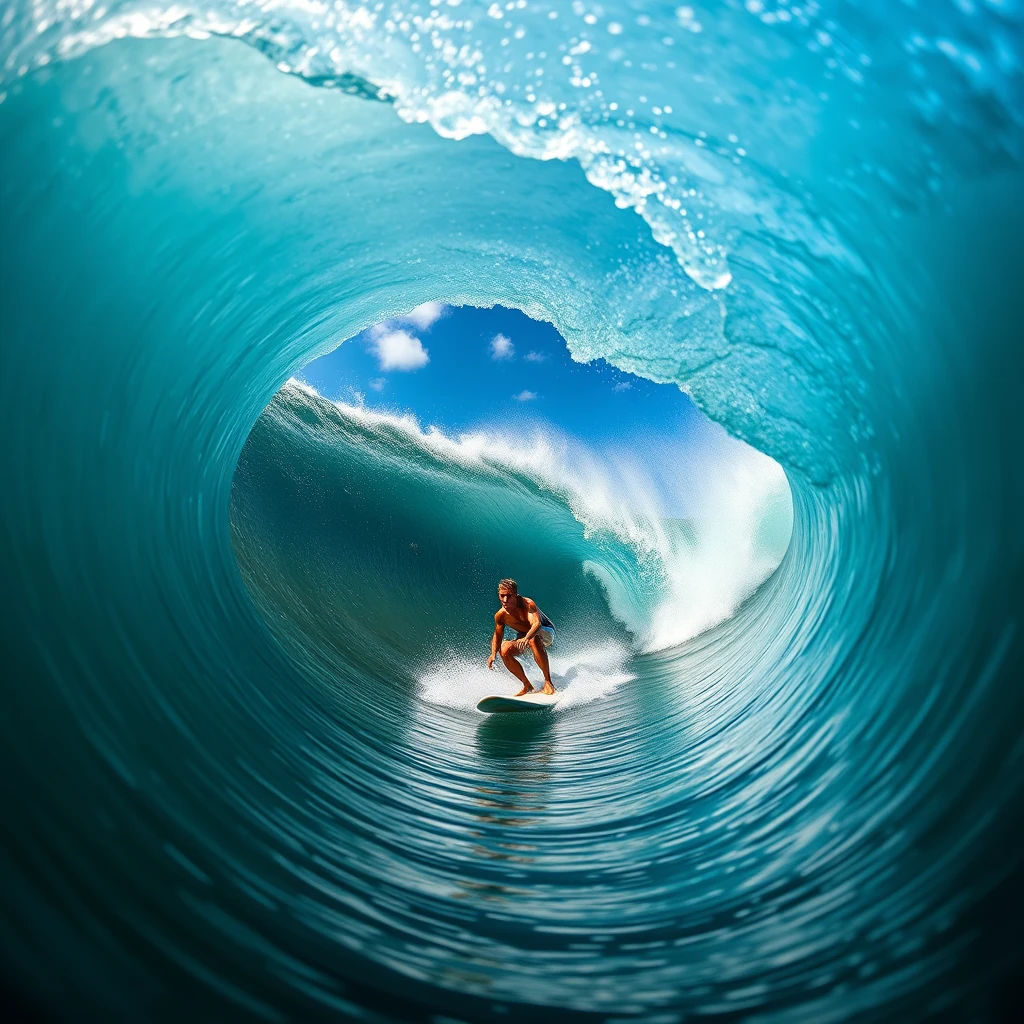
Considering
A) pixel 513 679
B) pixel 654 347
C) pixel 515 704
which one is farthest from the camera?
pixel 513 679

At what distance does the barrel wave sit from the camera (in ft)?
6.67

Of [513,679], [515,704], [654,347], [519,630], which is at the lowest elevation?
[515,704]

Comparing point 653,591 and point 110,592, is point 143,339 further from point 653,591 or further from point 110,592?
point 653,591

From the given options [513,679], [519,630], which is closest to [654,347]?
[519,630]

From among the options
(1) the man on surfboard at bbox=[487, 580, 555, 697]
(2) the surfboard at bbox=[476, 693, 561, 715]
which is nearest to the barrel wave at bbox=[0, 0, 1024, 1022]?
(2) the surfboard at bbox=[476, 693, 561, 715]

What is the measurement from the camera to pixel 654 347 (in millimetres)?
5008

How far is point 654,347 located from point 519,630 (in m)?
3.57

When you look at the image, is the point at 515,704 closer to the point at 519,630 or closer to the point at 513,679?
the point at 519,630

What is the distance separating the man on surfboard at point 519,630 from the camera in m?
7.09

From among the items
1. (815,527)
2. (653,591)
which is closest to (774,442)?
(815,527)

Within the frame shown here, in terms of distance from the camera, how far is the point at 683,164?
10.3ft

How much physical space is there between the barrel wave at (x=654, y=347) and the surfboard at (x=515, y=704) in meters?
1.62

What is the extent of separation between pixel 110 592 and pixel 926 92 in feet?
12.1

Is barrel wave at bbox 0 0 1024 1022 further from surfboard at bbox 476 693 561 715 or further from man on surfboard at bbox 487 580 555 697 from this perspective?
man on surfboard at bbox 487 580 555 697
